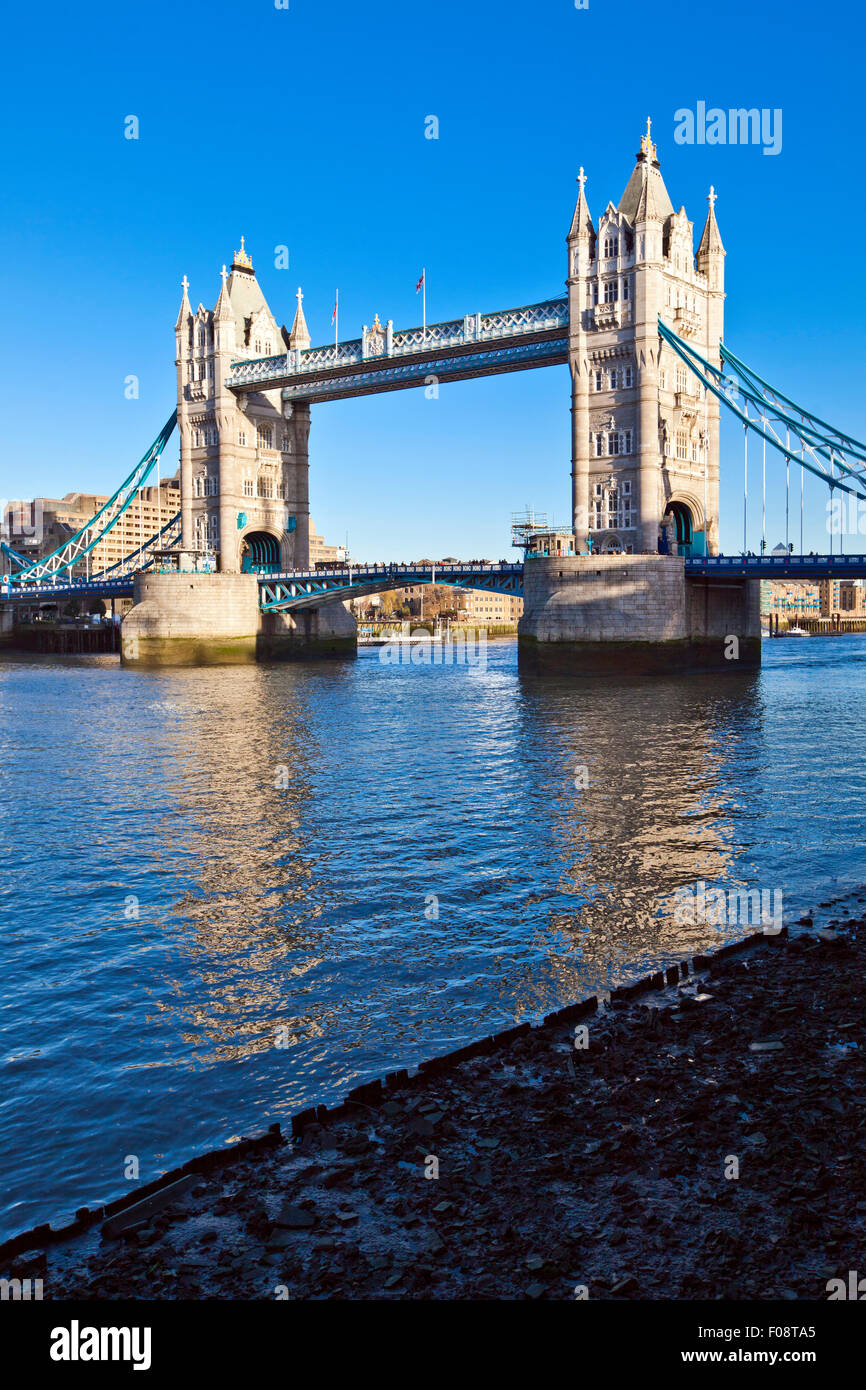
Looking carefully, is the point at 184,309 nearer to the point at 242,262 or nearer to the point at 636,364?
the point at 242,262

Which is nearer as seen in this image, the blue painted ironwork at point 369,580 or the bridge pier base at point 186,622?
the blue painted ironwork at point 369,580

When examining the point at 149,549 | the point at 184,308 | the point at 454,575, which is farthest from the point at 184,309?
the point at 454,575

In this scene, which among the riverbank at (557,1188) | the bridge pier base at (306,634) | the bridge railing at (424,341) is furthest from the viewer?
the bridge pier base at (306,634)

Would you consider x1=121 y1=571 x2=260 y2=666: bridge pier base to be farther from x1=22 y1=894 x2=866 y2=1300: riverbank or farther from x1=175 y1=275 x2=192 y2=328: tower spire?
x1=22 y1=894 x2=866 y2=1300: riverbank

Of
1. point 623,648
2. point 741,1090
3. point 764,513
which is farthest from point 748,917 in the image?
point 764,513

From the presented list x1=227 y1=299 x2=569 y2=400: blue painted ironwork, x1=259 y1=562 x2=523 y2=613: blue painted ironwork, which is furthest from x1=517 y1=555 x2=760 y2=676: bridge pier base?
x1=227 y1=299 x2=569 y2=400: blue painted ironwork

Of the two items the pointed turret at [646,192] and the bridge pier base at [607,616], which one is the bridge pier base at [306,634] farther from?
the pointed turret at [646,192]

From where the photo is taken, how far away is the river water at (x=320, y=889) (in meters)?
8.52

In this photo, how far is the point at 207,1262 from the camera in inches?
226

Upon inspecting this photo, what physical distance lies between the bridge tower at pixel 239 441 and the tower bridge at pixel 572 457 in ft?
0.51

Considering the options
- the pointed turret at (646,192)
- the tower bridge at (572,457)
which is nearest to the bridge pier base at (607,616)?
the tower bridge at (572,457)

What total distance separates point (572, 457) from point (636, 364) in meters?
6.28

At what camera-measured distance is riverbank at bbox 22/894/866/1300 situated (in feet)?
18.1
